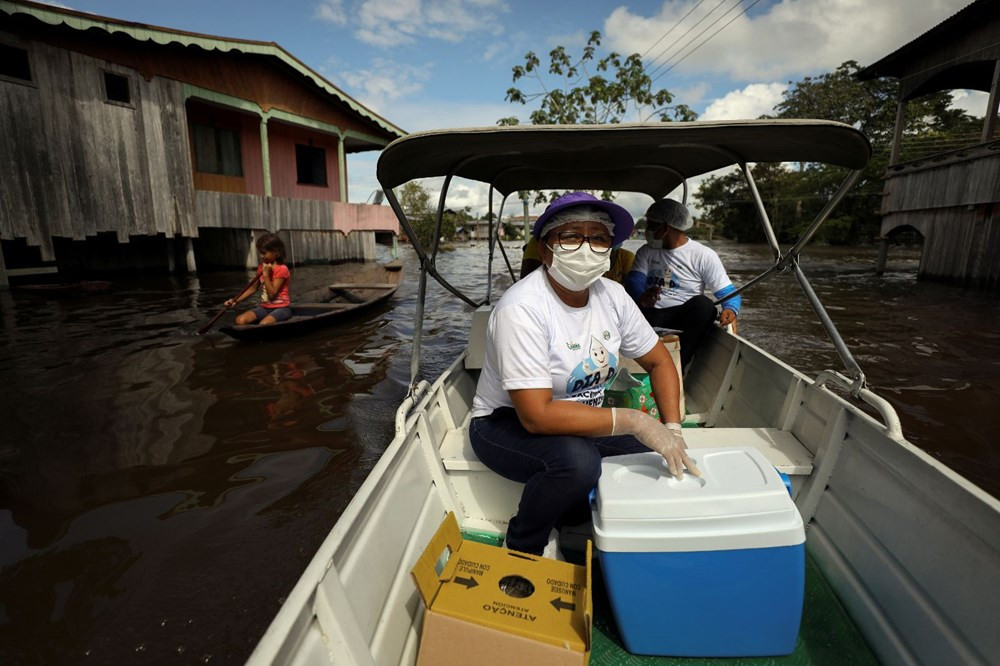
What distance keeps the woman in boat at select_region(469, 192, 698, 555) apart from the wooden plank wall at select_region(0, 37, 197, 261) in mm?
13168

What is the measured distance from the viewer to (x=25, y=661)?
2768mm

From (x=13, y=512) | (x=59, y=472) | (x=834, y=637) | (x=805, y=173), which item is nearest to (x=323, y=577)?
(x=834, y=637)

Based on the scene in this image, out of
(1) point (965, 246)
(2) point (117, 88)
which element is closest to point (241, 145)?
(2) point (117, 88)

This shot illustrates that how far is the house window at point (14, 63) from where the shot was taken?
35.6 feet

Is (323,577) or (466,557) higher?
(323,577)

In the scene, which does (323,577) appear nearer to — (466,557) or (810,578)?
(466,557)

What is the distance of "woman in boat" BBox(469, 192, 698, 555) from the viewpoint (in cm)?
229

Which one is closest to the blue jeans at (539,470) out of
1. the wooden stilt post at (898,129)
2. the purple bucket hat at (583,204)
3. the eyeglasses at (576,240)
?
the eyeglasses at (576,240)

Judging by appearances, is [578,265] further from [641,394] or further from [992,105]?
[992,105]

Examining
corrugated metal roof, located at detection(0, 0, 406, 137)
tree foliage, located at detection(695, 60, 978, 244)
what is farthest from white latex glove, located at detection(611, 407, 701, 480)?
tree foliage, located at detection(695, 60, 978, 244)

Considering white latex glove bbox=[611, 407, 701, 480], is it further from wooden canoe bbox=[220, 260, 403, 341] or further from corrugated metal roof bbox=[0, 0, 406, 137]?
corrugated metal roof bbox=[0, 0, 406, 137]

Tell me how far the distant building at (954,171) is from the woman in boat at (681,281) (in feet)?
44.0

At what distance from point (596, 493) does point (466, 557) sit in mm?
585

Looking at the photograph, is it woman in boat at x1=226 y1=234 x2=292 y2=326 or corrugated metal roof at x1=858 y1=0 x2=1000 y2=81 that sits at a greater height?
corrugated metal roof at x1=858 y1=0 x2=1000 y2=81
